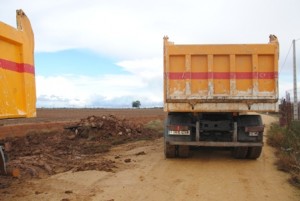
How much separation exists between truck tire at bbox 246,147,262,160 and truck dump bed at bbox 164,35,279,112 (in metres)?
1.24

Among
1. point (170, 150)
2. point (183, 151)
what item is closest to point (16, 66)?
point (170, 150)

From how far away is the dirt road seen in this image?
7488 mm

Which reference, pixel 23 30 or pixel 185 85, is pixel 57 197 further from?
pixel 185 85

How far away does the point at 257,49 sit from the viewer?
417 inches

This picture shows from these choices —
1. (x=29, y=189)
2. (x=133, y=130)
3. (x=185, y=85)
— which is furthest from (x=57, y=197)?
(x=133, y=130)

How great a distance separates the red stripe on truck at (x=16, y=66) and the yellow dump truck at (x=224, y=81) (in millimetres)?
4903

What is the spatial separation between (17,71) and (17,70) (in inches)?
0.6

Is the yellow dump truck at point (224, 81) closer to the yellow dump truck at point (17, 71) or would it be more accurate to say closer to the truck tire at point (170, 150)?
the truck tire at point (170, 150)

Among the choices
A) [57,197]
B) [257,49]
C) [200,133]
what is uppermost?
[257,49]

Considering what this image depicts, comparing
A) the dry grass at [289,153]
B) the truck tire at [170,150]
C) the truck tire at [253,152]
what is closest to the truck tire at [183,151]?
the truck tire at [170,150]

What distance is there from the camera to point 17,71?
5957mm

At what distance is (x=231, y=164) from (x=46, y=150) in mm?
5823

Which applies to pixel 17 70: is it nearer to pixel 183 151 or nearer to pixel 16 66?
pixel 16 66

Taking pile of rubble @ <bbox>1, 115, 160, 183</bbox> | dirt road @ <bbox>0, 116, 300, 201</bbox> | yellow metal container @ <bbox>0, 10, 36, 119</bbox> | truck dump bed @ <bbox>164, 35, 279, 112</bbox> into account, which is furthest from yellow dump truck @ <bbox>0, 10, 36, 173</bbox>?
truck dump bed @ <bbox>164, 35, 279, 112</bbox>
